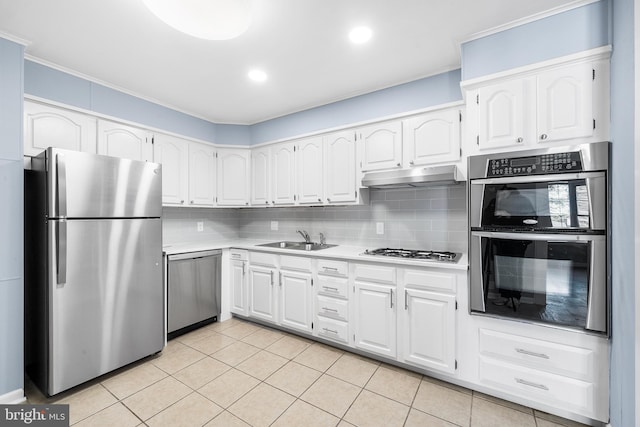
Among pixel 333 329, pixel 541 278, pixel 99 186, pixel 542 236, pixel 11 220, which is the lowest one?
pixel 333 329

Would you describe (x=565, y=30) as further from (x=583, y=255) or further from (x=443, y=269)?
(x=443, y=269)

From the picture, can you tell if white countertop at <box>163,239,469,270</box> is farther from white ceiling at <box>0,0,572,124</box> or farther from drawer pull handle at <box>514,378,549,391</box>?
white ceiling at <box>0,0,572,124</box>

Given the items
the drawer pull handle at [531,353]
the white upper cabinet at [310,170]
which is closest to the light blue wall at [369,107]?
the white upper cabinet at [310,170]

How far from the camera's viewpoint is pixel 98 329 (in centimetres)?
214

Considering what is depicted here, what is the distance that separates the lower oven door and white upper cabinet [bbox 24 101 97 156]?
3429mm

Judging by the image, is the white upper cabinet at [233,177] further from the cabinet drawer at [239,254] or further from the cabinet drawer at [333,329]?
the cabinet drawer at [333,329]

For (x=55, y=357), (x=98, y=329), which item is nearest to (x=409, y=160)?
(x=98, y=329)

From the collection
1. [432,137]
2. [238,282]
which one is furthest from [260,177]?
[432,137]

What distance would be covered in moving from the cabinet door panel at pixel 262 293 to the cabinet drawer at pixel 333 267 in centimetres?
65

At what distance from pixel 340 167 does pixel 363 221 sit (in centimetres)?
68

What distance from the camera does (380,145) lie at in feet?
9.17

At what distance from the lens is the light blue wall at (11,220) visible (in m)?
1.90

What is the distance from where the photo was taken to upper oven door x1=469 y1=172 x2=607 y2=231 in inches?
63.7

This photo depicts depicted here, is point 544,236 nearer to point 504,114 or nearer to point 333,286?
point 504,114
